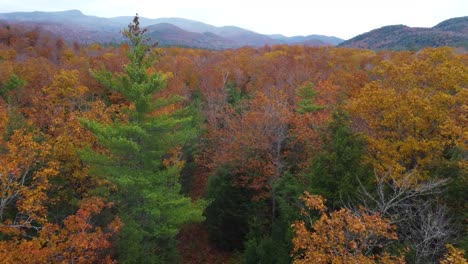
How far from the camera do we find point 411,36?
148 m

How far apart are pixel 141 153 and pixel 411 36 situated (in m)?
161

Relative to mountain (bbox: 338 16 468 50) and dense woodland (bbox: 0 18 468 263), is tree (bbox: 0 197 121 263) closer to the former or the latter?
dense woodland (bbox: 0 18 468 263)

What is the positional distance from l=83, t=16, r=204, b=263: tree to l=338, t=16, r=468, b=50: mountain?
131313mm

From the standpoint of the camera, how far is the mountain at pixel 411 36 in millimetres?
130500

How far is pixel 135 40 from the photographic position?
14.2 meters

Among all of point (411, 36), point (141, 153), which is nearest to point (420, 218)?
point (141, 153)

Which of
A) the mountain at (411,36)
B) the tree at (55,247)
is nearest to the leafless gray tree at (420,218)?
the tree at (55,247)

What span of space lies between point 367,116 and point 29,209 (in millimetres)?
14493

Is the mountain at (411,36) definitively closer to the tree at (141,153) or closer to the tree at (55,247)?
the tree at (141,153)

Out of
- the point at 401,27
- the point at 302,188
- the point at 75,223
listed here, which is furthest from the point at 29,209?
the point at 401,27

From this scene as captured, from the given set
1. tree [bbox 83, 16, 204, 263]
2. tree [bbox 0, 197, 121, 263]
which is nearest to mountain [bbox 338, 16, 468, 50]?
tree [bbox 83, 16, 204, 263]

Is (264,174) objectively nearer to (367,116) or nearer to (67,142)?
(367,116)

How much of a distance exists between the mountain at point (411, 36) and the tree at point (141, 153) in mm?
131313

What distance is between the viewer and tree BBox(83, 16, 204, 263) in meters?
13.9
